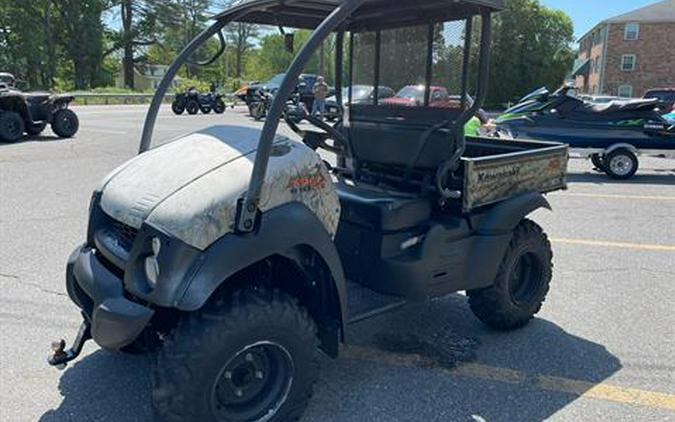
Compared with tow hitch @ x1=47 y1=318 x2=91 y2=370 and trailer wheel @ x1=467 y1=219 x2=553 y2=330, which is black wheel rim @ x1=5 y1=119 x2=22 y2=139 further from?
trailer wheel @ x1=467 y1=219 x2=553 y2=330

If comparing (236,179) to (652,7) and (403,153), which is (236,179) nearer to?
(403,153)

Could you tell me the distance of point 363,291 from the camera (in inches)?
147

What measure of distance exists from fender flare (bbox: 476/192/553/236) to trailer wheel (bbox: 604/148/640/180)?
7426mm

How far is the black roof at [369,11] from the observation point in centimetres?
323

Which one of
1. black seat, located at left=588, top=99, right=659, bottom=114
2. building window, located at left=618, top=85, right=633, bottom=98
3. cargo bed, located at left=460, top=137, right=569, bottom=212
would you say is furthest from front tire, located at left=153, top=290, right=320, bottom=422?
building window, located at left=618, top=85, right=633, bottom=98

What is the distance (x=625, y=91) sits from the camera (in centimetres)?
4381

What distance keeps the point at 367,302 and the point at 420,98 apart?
136cm

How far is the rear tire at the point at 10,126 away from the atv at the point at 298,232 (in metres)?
11.2

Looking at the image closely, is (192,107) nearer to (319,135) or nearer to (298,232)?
(319,135)

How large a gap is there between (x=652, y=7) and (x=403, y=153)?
49.4 m

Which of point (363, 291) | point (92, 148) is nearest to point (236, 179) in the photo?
point (363, 291)

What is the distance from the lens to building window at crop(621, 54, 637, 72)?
143 feet

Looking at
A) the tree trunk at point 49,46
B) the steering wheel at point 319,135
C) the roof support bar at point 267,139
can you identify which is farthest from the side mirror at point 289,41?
the tree trunk at point 49,46

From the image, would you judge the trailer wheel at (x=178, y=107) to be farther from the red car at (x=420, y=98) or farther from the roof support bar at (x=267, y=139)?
the roof support bar at (x=267, y=139)
